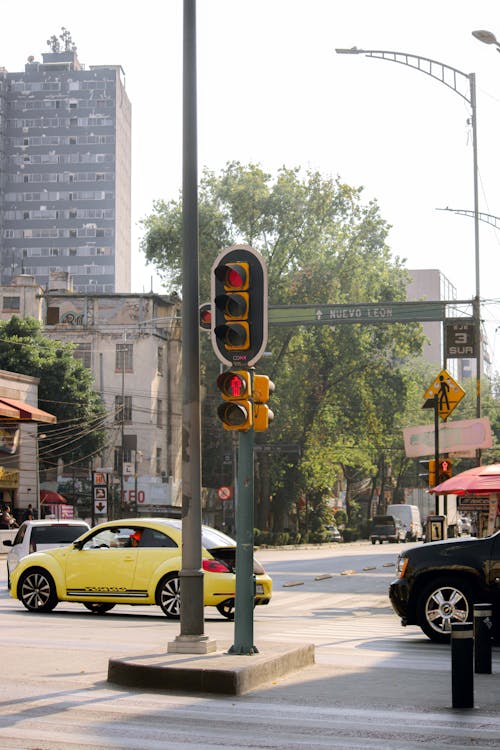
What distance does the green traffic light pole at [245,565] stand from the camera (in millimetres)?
11203

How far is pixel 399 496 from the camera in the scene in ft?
363

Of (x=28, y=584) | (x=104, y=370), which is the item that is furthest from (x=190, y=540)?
→ (x=104, y=370)

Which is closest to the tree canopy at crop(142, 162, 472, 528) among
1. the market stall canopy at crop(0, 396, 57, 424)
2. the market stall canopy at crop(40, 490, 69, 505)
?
the market stall canopy at crop(40, 490, 69, 505)

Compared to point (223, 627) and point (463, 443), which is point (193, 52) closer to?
point (223, 627)

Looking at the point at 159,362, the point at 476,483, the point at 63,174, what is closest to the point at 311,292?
the point at 159,362

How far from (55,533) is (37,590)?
513 centimetres

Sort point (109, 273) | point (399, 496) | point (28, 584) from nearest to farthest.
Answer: point (28, 584) → point (399, 496) → point (109, 273)

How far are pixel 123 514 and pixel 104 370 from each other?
38.5ft

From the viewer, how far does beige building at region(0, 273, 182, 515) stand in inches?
2963

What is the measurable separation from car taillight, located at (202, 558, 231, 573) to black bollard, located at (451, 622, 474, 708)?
29.2ft

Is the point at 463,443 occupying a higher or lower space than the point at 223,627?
higher

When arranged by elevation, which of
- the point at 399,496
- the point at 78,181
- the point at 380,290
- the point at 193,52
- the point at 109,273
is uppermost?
the point at 78,181

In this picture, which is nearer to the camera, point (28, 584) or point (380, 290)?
point (28, 584)

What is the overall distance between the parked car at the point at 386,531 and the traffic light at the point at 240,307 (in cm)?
6934
